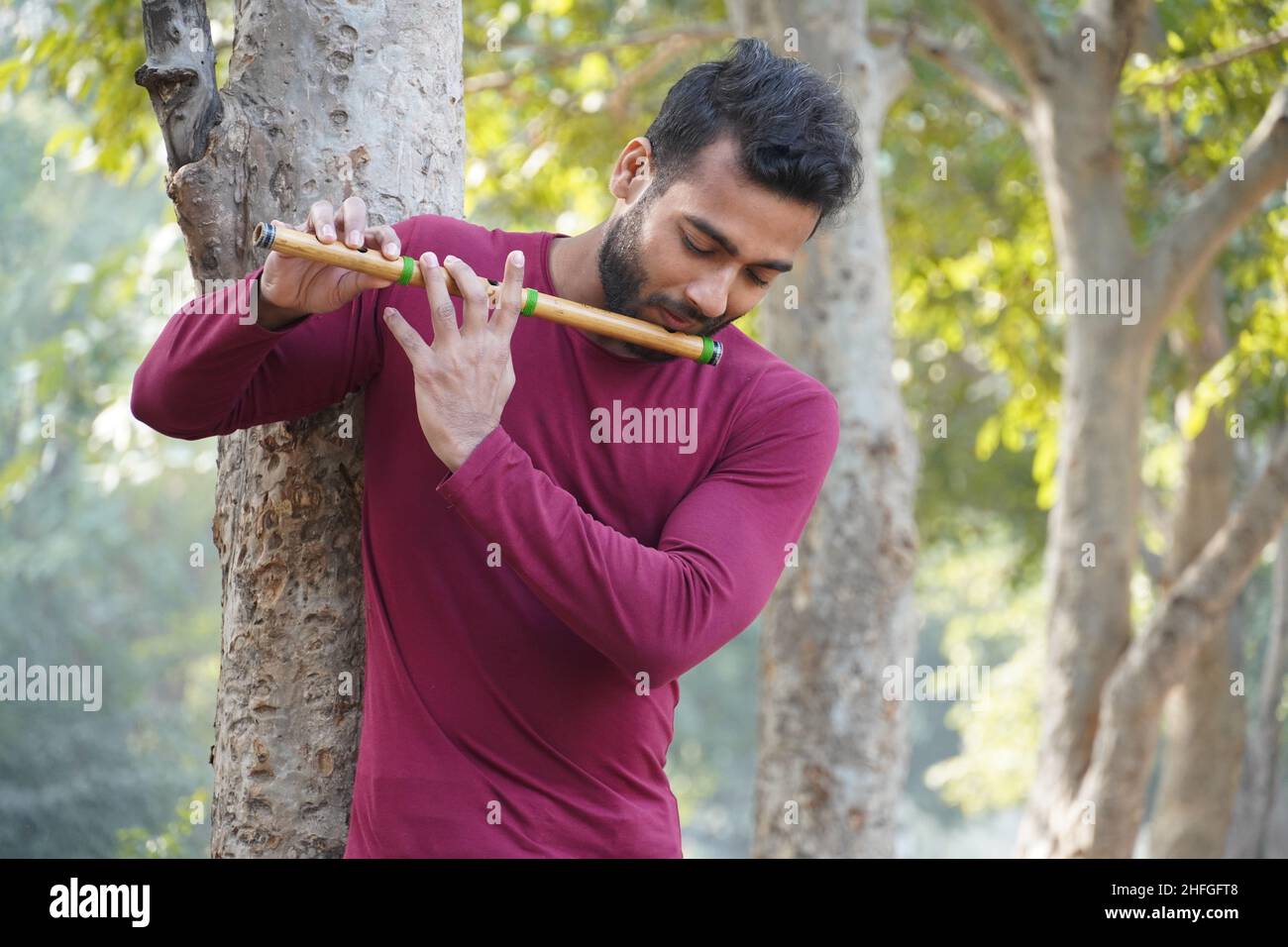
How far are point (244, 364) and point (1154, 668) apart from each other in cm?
477

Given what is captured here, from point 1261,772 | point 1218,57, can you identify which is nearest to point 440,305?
point 1218,57

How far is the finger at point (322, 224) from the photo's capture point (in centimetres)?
196

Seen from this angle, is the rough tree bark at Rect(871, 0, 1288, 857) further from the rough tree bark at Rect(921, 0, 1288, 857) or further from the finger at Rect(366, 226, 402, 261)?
the finger at Rect(366, 226, 402, 261)

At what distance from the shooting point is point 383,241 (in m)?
1.99

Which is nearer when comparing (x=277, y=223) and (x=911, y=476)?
(x=277, y=223)

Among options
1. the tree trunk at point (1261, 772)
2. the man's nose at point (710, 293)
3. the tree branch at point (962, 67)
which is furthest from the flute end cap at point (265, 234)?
the tree trunk at point (1261, 772)

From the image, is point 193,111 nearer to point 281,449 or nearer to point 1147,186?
point 281,449

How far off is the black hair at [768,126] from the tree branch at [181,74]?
2.48 ft

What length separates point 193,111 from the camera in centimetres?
239

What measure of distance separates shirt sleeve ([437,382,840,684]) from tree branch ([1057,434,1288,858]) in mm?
4174

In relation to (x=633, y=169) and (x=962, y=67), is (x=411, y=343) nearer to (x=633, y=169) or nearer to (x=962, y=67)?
(x=633, y=169)

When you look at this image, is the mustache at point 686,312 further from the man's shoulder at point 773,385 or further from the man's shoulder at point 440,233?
the man's shoulder at point 440,233
